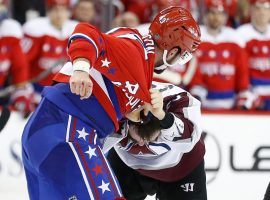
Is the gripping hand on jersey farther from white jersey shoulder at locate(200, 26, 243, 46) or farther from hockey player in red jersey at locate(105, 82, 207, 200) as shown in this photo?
white jersey shoulder at locate(200, 26, 243, 46)

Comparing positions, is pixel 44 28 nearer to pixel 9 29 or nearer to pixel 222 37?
pixel 9 29

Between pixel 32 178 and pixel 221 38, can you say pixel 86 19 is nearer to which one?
pixel 221 38

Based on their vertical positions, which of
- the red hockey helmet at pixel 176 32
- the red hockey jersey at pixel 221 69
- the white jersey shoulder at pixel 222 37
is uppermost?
the red hockey helmet at pixel 176 32

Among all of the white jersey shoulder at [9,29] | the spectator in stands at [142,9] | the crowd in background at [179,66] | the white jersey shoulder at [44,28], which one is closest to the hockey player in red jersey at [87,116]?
the crowd in background at [179,66]

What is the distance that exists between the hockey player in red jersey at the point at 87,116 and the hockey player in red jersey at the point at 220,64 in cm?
310

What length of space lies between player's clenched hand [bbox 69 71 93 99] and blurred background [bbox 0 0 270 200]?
2.46 metres

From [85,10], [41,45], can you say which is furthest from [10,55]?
[85,10]

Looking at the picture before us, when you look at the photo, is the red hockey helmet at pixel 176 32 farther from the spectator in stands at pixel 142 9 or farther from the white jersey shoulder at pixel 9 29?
the spectator in stands at pixel 142 9

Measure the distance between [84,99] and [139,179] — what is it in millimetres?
937

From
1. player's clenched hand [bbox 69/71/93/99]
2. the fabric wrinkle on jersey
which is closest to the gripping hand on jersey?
player's clenched hand [bbox 69/71/93/99]

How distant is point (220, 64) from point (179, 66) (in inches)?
15.9

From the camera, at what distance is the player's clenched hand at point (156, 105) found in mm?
3078

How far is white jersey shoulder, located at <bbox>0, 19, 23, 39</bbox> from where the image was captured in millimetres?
5820

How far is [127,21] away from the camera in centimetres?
611
